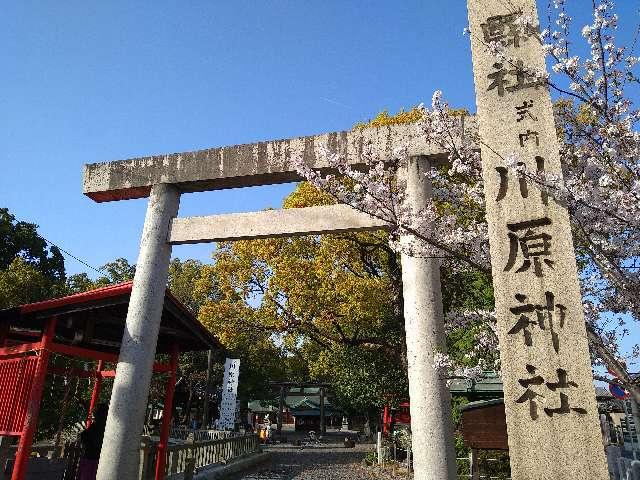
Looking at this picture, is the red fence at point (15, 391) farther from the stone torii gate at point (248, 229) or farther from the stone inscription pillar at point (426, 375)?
the stone inscription pillar at point (426, 375)

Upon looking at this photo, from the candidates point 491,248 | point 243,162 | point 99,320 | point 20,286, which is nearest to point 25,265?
point 20,286

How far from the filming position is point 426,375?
4.68 metres

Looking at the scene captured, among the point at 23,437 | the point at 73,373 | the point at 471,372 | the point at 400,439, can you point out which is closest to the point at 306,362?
the point at 400,439

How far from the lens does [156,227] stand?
261 inches

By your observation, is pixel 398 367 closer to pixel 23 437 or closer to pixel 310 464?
pixel 310 464

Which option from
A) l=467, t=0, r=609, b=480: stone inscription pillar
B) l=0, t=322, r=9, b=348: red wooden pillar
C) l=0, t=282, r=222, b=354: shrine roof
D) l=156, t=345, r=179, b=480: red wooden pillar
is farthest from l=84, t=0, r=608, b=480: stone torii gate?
l=0, t=322, r=9, b=348: red wooden pillar

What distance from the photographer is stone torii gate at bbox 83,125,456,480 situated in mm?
4680

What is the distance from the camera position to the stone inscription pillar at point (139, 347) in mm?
5645

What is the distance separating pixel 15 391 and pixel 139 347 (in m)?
→ 2.61

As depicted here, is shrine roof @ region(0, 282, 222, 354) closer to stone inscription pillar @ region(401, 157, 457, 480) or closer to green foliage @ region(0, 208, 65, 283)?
stone inscription pillar @ region(401, 157, 457, 480)

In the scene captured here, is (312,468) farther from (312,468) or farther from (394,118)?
(394,118)

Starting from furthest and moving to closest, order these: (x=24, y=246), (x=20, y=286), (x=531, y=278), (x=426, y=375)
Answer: (x=24, y=246) < (x=20, y=286) < (x=426, y=375) < (x=531, y=278)

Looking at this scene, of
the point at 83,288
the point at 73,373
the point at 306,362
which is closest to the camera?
the point at 73,373

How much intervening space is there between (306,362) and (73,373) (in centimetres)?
2147
